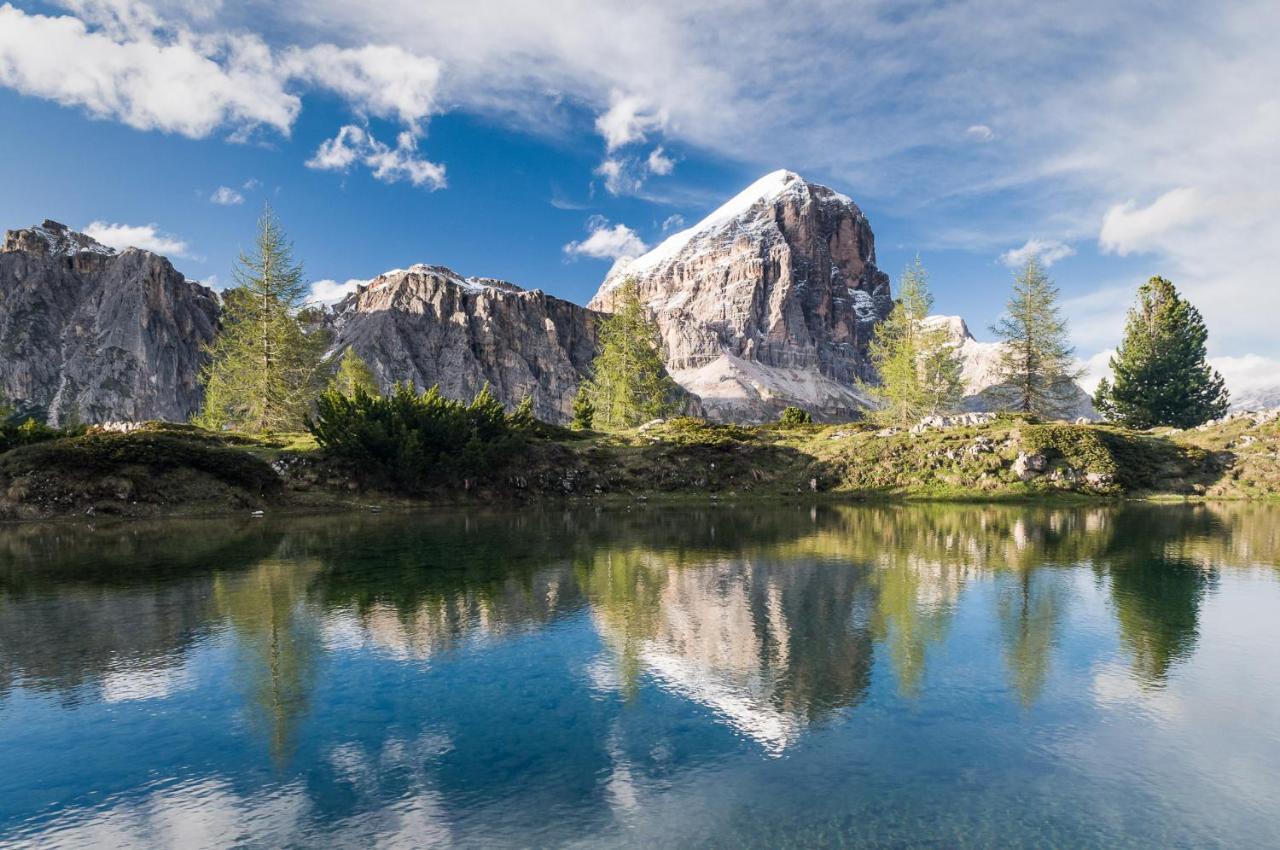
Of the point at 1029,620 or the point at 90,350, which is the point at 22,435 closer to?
the point at 1029,620

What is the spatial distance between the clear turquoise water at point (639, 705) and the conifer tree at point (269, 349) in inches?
1522

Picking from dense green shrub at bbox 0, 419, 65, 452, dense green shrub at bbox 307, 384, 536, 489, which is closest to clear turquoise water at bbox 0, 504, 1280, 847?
dense green shrub at bbox 307, 384, 536, 489

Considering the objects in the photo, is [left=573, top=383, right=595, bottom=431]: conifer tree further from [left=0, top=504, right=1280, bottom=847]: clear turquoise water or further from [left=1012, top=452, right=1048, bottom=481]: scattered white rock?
[left=0, top=504, right=1280, bottom=847]: clear turquoise water

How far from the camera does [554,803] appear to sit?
292 inches

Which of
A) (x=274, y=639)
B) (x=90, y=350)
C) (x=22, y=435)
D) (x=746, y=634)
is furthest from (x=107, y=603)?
(x=90, y=350)

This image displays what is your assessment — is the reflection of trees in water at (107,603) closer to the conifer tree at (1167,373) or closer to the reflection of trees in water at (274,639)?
the reflection of trees in water at (274,639)

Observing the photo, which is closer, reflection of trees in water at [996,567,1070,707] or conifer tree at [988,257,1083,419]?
reflection of trees in water at [996,567,1070,707]

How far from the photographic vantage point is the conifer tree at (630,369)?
6950cm

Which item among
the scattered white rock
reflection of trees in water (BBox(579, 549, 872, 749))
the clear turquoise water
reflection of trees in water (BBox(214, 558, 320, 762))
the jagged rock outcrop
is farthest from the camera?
the jagged rock outcrop

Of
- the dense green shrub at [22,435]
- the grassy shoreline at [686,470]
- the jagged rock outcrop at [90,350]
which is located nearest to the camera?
the grassy shoreline at [686,470]

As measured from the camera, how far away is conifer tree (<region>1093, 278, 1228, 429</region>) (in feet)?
245

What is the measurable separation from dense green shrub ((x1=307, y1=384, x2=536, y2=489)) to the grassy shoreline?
0.95 metres

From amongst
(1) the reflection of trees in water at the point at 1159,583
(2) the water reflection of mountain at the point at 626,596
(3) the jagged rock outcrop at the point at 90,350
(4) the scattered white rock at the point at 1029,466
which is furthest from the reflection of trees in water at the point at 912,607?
(3) the jagged rock outcrop at the point at 90,350

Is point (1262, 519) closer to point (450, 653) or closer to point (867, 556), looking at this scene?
point (867, 556)
